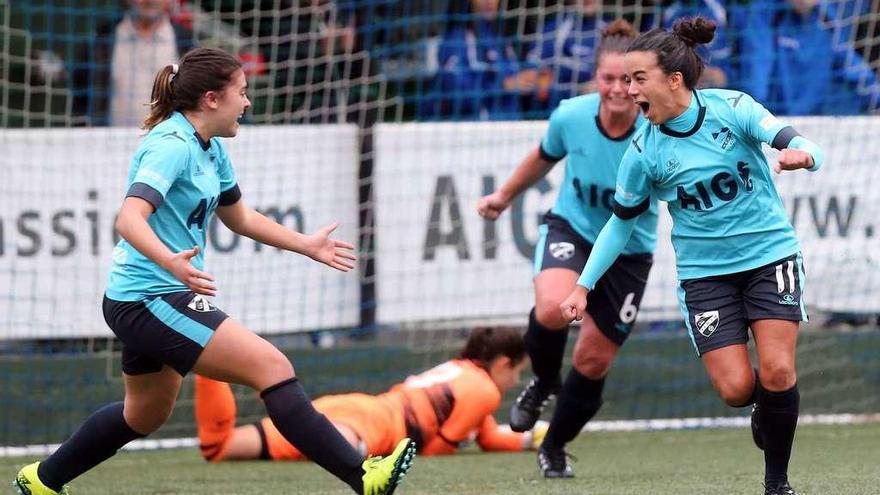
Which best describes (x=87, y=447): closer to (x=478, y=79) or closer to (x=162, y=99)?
(x=162, y=99)

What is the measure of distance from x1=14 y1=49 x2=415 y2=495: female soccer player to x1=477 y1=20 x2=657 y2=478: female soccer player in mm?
1595

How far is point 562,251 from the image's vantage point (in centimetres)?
630

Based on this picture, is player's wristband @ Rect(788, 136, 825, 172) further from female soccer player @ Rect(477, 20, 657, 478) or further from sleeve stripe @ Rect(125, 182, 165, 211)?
sleeve stripe @ Rect(125, 182, 165, 211)

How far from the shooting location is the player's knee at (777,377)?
477cm

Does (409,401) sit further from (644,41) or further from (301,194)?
(644,41)

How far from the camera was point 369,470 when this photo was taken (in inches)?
181

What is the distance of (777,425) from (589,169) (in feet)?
5.66

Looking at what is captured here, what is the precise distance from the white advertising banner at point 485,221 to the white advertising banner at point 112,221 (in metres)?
0.29

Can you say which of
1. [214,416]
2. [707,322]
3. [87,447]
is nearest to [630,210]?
[707,322]

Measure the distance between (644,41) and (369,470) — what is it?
1.72 m

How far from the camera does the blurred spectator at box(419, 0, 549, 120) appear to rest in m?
9.38

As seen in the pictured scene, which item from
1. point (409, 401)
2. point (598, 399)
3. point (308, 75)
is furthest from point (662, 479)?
point (308, 75)

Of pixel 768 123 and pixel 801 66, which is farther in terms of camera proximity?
pixel 801 66

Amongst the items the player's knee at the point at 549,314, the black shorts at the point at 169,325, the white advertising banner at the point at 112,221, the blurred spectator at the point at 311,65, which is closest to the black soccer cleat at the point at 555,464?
the player's knee at the point at 549,314
